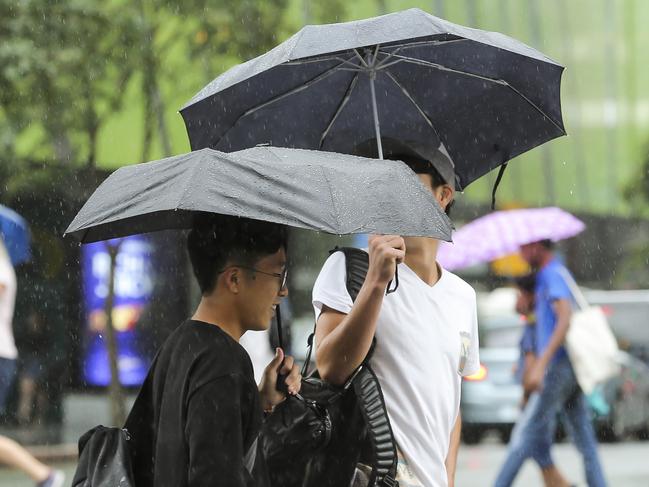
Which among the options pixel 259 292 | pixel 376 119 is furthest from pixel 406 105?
pixel 259 292

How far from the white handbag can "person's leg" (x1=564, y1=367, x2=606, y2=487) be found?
145mm

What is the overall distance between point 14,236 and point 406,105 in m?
6.80

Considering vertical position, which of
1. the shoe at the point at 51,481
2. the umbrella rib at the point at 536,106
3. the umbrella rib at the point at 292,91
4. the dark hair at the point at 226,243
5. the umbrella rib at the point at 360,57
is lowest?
the shoe at the point at 51,481

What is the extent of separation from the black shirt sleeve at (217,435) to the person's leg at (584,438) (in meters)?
5.45

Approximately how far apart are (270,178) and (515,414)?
37.9ft

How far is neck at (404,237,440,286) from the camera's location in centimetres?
375

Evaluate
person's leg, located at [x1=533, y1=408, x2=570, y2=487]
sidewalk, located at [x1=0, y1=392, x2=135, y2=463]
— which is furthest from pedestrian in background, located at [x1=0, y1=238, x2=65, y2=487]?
sidewalk, located at [x1=0, y1=392, x2=135, y2=463]

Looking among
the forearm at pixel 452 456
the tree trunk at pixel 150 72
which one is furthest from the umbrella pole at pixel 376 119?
the tree trunk at pixel 150 72

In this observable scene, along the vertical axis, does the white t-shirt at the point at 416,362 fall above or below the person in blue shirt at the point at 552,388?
above

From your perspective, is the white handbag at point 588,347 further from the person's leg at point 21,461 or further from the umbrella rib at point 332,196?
the umbrella rib at point 332,196

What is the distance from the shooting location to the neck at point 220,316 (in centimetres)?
296

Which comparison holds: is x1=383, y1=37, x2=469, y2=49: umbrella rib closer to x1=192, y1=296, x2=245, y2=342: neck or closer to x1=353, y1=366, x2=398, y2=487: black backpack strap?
x1=353, y1=366, x2=398, y2=487: black backpack strap

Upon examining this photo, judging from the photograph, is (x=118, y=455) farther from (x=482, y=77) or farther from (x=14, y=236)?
(x=14, y=236)

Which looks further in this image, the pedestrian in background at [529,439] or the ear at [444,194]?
the pedestrian in background at [529,439]
